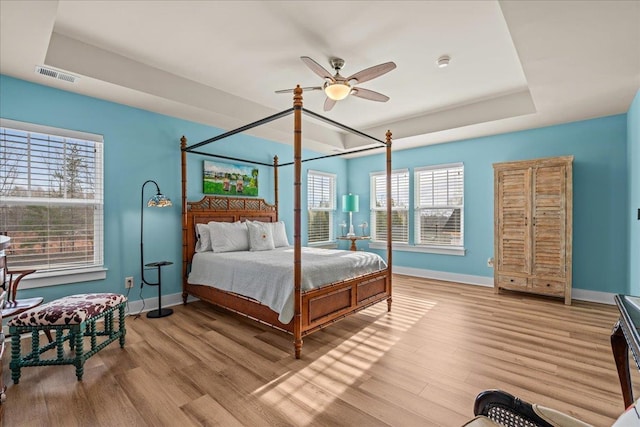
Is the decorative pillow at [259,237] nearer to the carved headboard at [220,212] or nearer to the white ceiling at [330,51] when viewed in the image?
the carved headboard at [220,212]

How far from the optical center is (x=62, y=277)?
10.1 feet

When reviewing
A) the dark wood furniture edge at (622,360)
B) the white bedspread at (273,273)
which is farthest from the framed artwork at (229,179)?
the dark wood furniture edge at (622,360)

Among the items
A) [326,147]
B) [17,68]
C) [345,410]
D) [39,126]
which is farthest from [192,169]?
[345,410]

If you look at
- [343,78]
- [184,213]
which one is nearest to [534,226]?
[343,78]

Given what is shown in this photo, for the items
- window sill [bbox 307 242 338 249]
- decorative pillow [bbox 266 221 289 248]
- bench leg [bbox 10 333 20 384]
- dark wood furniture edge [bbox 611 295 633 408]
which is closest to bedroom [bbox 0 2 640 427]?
decorative pillow [bbox 266 221 289 248]

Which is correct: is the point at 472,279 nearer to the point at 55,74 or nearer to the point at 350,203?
the point at 350,203

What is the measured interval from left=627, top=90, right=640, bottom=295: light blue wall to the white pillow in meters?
4.66

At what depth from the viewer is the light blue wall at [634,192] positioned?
3.14 meters

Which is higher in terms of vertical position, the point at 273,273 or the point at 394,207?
the point at 394,207

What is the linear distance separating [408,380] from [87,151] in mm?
4008

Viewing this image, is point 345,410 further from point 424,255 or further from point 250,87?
point 424,255

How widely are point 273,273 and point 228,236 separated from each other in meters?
1.52

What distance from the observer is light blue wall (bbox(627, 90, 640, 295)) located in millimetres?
3143

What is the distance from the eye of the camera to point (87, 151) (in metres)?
3.30
